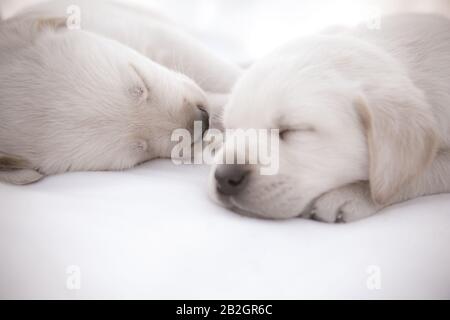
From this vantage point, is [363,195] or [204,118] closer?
[363,195]

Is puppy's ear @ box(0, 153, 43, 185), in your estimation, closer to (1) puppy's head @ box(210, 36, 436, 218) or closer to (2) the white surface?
(2) the white surface

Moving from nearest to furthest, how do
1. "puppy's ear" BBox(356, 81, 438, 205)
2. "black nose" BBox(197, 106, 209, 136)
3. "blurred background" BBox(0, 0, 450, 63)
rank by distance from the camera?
"puppy's ear" BBox(356, 81, 438, 205) < "black nose" BBox(197, 106, 209, 136) < "blurred background" BBox(0, 0, 450, 63)

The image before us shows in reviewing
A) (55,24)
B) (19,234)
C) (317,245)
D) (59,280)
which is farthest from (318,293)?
(55,24)

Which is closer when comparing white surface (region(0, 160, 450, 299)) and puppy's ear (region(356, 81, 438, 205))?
white surface (region(0, 160, 450, 299))

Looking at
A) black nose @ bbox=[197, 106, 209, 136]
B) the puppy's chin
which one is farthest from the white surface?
black nose @ bbox=[197, 106, 209, 136]

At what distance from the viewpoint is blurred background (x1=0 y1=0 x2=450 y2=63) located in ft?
10.0

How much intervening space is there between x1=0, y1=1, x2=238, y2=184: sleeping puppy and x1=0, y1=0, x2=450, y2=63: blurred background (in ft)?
3.59

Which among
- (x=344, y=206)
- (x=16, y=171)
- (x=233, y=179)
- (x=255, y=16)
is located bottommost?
(x=344, y=206)

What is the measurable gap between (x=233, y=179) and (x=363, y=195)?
0.46 meters

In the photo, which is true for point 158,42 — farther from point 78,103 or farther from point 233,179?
point 233,179

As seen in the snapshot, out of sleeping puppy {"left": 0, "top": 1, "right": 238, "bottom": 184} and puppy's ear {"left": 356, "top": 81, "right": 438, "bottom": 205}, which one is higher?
sleeping puppy {"left": 0, "top": 1, "right": 238, "bottom": 184}

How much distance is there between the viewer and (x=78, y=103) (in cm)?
190

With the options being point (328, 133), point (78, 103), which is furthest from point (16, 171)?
point (328, 133)

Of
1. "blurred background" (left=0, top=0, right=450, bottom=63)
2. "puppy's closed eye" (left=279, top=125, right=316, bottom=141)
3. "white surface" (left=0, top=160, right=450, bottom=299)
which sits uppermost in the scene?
"blurred background" (left=0, top=0, right=450, bottom=63)
